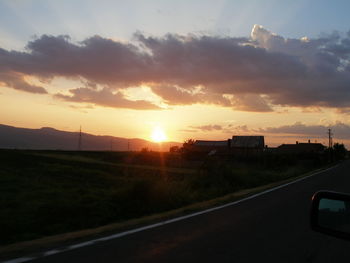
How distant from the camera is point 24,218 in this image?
395 inches

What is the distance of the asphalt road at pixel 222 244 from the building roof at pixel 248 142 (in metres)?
95.3

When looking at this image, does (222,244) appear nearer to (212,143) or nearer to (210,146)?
(210,146)

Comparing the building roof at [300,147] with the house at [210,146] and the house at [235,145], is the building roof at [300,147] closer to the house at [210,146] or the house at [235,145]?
the house at [235,145]

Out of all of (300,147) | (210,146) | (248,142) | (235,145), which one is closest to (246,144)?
(248,142)

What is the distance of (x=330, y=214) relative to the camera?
333cm

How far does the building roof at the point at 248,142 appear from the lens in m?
106

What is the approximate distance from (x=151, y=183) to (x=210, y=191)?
5.09 metres

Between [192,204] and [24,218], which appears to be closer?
[24,218]

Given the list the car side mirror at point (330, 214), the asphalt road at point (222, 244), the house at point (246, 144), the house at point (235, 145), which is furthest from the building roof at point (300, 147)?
the car side mirror at point (330, 214)

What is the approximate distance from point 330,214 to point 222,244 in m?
4.92

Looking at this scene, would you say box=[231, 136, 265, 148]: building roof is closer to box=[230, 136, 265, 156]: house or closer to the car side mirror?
box=[230, 136, 265, 156]: house

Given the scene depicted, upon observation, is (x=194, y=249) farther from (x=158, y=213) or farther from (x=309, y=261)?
(x=158, y=213)

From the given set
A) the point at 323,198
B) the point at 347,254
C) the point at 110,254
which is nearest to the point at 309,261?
the point at 347,254

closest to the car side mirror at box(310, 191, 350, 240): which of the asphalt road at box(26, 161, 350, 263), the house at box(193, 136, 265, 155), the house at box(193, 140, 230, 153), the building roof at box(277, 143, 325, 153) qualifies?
the asphalt road at box(26, 161, 350, 263)
